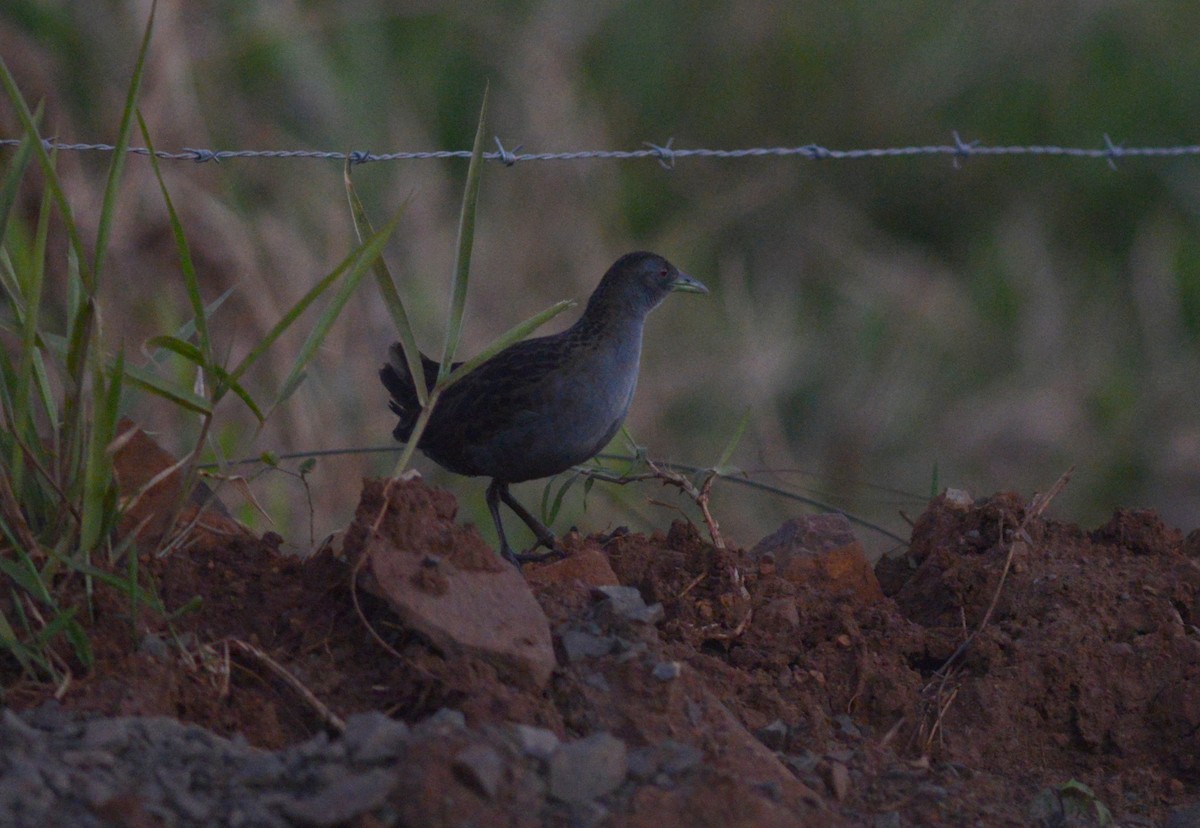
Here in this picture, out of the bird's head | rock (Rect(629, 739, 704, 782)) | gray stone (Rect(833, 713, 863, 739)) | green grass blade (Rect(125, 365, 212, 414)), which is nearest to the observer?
rock (Rect(629, 739, 704, 782))

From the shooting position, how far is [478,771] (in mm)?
2385

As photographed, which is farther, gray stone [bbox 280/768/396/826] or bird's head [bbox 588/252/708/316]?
bird's head [bbox 588/252/708/316]

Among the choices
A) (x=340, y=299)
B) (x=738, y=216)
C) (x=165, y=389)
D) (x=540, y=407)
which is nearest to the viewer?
(x=165, y=389)

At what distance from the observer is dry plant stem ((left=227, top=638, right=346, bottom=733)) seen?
2.83m

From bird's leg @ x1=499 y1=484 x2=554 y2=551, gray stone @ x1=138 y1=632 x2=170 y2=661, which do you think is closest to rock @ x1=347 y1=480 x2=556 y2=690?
gray stone @ x1=138 y1=632 x2=170 y2=661

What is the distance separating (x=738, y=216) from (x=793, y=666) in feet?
24.3

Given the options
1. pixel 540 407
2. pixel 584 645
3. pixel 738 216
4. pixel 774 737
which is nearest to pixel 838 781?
pixel 774 737

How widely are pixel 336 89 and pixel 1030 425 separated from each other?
A: 4644mm

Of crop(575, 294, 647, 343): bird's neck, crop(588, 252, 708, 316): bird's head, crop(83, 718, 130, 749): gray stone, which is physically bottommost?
crop(83, 718, 130, 749): gray stone

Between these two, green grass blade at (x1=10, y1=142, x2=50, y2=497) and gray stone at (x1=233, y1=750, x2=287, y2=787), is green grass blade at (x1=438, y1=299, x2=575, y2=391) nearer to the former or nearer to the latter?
green grass blade at (x1=10, y1=142, x2=50, y2=497)

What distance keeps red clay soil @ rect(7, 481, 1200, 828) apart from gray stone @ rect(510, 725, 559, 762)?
0.15 meters

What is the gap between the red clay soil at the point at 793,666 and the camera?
112 inches

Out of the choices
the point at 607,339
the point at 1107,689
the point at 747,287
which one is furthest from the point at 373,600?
the point at 747,287

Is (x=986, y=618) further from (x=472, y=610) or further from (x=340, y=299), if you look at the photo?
(x=340, y=299)
